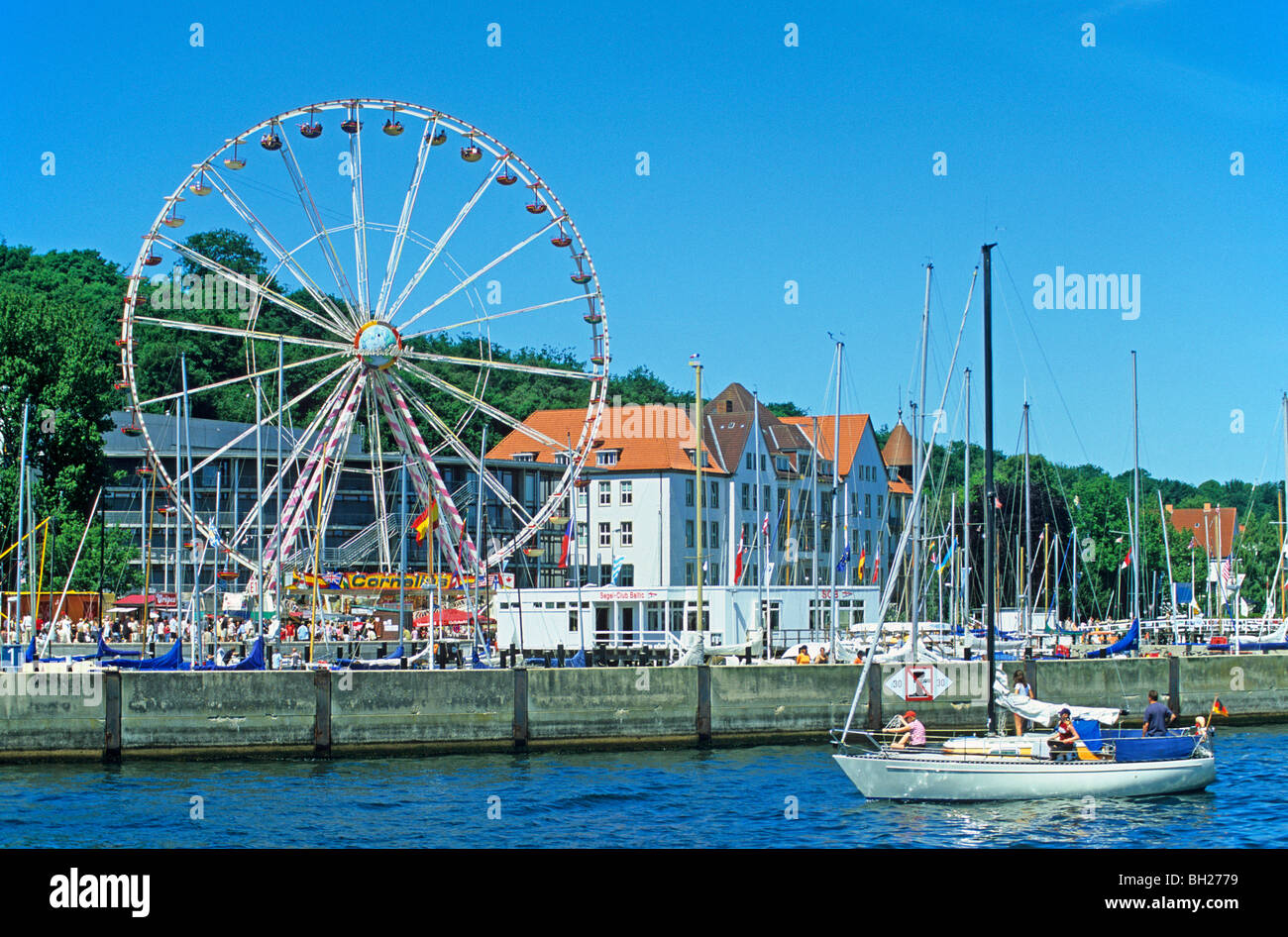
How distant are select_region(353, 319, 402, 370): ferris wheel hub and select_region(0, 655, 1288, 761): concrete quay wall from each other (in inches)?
582

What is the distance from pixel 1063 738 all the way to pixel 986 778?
215 centimetres

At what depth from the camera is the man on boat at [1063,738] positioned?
3238 cm

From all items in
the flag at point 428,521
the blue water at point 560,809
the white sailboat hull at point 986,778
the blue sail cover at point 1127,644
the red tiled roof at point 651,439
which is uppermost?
the red tiled roof at point 651,439

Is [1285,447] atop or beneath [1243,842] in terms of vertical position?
atop

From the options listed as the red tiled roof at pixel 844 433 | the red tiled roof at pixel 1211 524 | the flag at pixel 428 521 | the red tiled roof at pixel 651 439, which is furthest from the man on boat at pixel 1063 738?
the red tiled roof at pixel 1211 524

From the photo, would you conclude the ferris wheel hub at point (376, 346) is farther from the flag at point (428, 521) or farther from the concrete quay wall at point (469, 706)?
the concrete quay wall at point (469, 706)

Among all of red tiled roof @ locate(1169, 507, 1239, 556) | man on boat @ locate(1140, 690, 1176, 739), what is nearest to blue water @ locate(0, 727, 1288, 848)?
man on boat @ locate(1140, 690, 1176, 739)

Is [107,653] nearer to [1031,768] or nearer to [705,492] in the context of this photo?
[1031,768]

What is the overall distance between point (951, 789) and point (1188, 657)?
75.6ft

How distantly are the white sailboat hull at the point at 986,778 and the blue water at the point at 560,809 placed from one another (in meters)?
0.30

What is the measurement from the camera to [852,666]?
45656 millimetres
